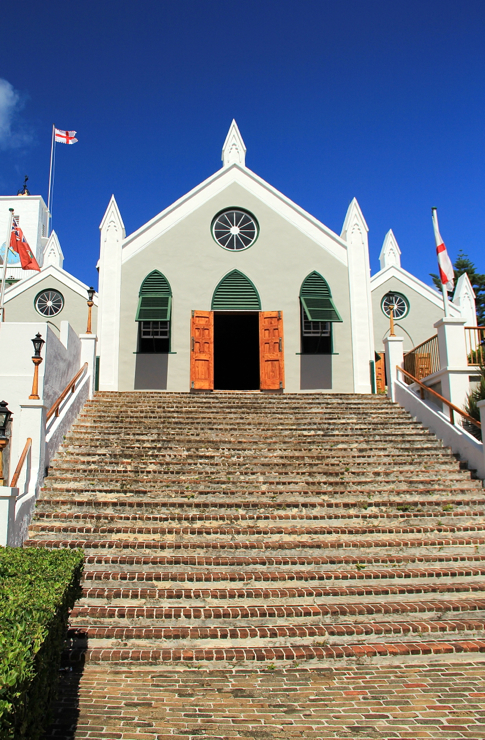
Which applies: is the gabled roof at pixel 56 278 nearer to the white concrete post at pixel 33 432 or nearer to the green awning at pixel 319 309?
the green awning at pixel 319 309

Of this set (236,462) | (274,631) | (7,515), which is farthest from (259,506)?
(7,515)

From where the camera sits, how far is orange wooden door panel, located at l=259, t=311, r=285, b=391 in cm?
1531

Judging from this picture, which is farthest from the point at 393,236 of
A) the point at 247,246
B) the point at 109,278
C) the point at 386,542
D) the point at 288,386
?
the point at 386,542

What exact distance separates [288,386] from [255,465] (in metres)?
6.54

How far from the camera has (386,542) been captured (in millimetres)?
7496

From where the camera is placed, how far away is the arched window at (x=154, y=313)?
1534 cm

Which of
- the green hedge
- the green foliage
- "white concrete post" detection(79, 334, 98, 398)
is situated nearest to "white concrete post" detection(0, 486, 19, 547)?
the green hedge

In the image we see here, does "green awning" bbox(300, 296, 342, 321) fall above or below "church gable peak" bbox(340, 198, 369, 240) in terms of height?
below

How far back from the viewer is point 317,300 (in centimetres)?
1602

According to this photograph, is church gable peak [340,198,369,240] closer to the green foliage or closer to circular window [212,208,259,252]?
circular window [212,208,259,252]

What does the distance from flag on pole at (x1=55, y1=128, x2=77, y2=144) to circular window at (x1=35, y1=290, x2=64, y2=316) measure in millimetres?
7316

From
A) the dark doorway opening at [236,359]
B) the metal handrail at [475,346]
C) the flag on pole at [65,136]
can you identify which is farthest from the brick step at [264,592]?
the flag on pole at [65,136]

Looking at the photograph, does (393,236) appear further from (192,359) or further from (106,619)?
(106,619)

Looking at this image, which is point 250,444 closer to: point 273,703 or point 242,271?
point 273,703
